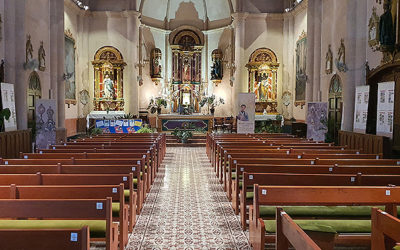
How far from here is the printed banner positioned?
17203 mm

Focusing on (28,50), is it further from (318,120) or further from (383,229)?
(383,229)

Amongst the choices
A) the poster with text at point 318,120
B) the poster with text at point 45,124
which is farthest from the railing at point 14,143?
the poster with text at point 318,120

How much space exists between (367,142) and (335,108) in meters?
4.20

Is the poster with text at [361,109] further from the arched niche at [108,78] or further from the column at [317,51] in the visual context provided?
the arched niche at [108,78]

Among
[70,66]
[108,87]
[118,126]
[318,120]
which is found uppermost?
[70,66]

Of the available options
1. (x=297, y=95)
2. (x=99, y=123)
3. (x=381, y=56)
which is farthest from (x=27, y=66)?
(x=297, y=95)

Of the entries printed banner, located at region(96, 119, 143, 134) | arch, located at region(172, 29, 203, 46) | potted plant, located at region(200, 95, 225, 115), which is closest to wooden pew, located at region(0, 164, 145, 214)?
printed banner, located at region(96, 119, 143, 134)

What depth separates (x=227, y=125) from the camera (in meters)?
20.3

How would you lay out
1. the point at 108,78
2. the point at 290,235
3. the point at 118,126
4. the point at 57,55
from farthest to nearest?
the point at 108,78 → the point at 118,126 → the point at 57,55 → the point at 290,235

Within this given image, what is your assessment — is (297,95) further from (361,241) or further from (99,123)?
(361,241)

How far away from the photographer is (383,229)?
2662 millimetres

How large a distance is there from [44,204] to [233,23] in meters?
19.9

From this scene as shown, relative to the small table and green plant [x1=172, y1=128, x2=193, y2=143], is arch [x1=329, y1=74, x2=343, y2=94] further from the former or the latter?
the small table

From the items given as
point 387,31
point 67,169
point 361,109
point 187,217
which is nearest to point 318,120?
point 361,109
